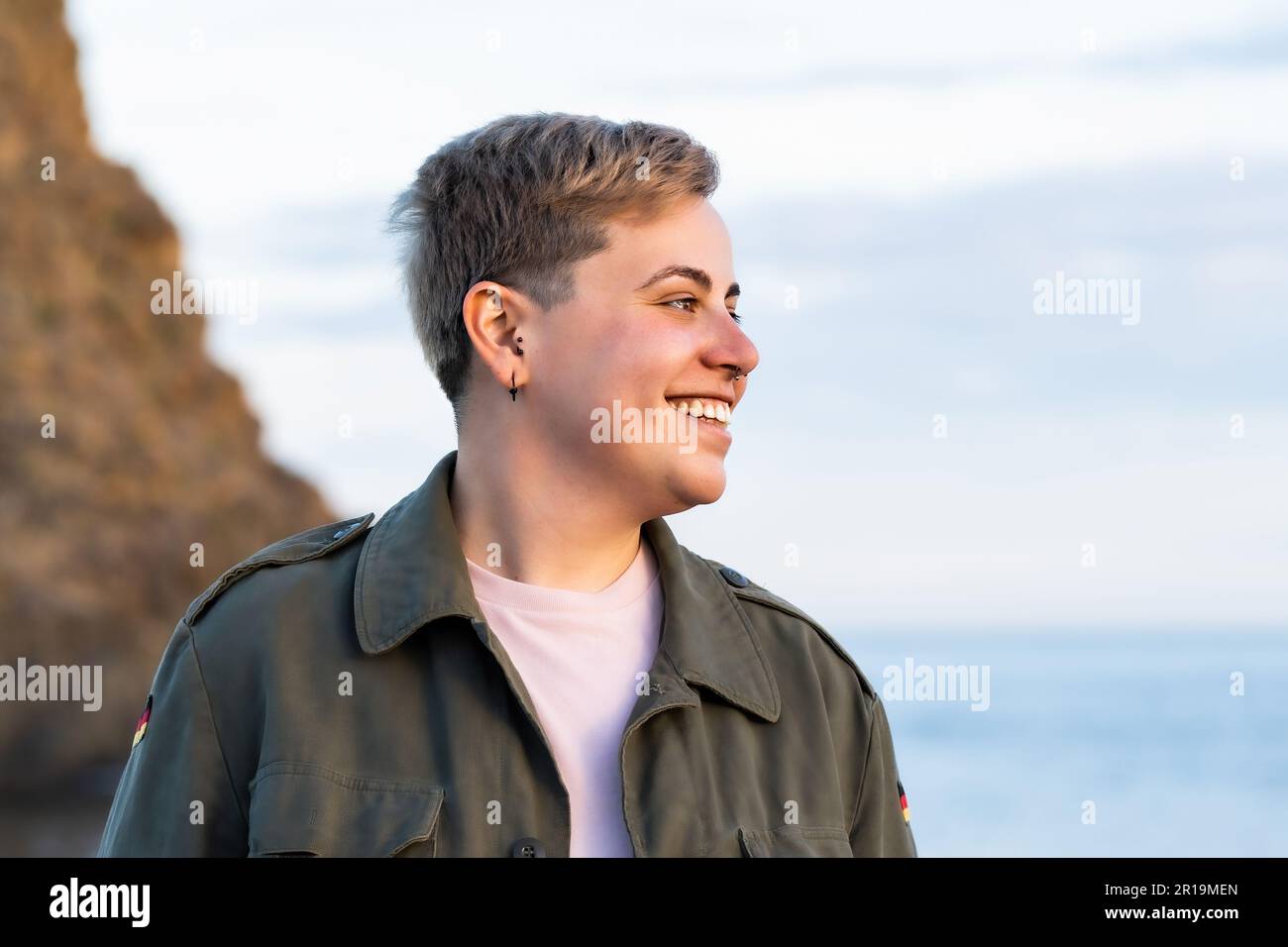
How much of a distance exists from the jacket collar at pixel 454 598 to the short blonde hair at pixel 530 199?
0.30m

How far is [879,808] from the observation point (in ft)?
9.47

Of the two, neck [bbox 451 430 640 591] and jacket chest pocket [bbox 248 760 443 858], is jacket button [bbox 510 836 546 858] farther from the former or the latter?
neck [bbox 451 430 640 591]

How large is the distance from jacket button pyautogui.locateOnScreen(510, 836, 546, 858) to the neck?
507 millimetres

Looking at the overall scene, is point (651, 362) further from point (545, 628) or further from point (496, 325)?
point (545, 628)

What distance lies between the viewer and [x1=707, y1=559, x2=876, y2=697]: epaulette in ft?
9.75

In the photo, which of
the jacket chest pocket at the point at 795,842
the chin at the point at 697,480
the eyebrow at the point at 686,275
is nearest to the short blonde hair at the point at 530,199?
the eyebrow at the point at 686,275

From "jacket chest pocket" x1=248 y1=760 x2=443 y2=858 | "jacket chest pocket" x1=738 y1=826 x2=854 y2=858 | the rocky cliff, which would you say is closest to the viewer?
"jacket chest pocket" x1=248 y1=760 x2=443 y2=858

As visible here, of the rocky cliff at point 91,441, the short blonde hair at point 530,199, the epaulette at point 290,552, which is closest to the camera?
the epaulette at point 290,552

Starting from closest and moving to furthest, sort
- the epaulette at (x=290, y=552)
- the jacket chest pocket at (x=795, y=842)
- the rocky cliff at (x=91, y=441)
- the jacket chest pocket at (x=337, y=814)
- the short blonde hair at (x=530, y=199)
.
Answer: the jacket chest pocket at (x=337, y=814) < the jacket chest pocket at (x=795, y=842) < the epaulette at (x=290, y=552) < the short blonde hair at (x=530, y=199) < the rocky cliff at (x=91, y=441)

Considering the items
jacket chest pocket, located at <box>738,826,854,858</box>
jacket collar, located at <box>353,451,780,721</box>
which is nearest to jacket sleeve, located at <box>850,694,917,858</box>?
jacket chest pocket, located at <box>738,826,854,858</box>

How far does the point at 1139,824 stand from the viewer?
67.7ft

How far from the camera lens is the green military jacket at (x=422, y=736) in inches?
99.5

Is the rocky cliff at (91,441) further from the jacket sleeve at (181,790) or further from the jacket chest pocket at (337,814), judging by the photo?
the jacket chest pocket at (337,814)

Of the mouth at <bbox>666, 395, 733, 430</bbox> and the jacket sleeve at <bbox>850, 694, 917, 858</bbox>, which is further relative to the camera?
the jacket sleeve at <bbox>850, 694, 917, 858</bbox>
